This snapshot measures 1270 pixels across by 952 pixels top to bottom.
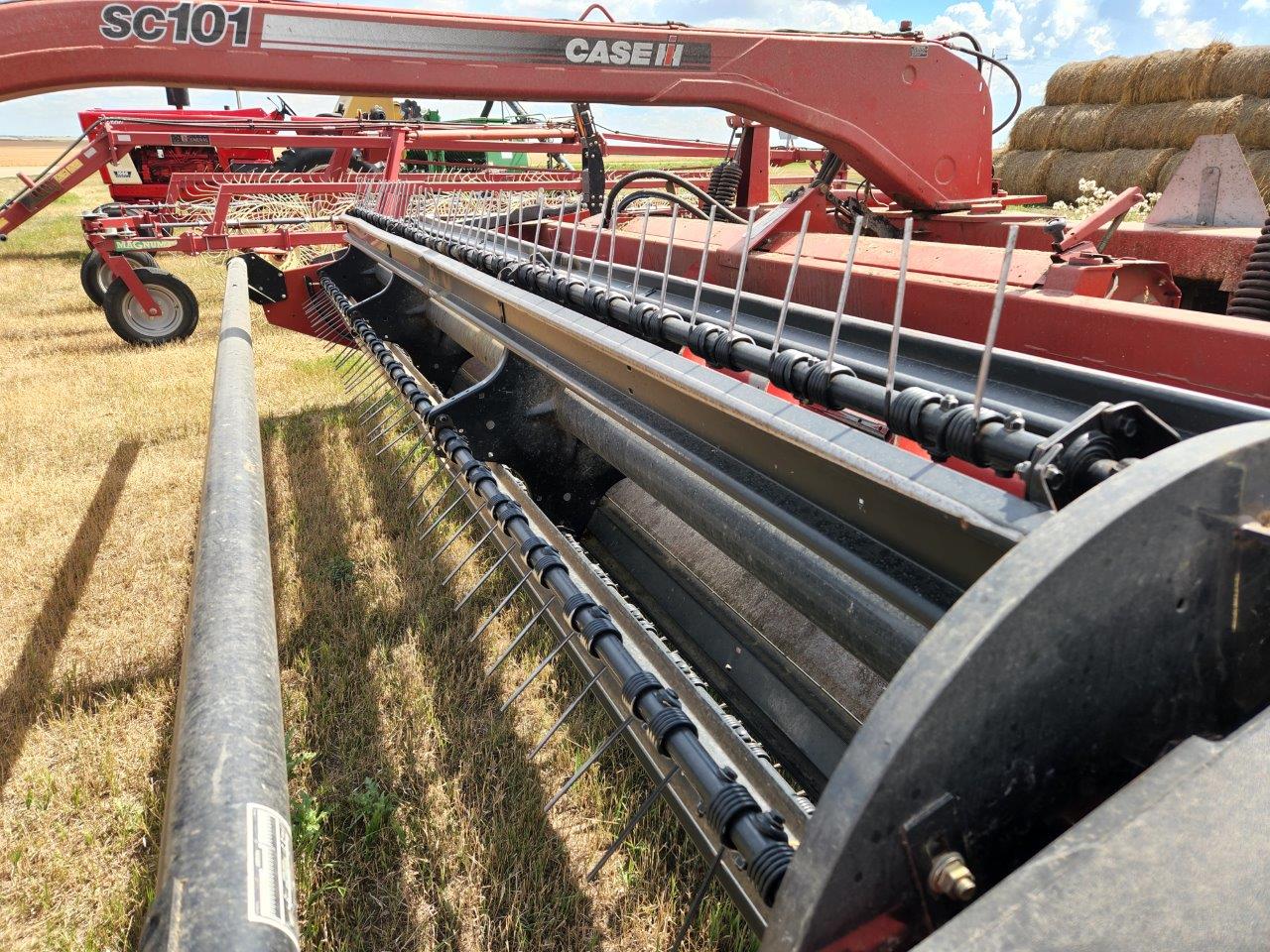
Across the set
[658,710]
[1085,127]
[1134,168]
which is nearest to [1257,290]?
[658,710]

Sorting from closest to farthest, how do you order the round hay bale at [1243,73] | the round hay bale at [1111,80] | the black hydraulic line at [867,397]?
the black hydraulic line at [867,397]
the round hay bale at [1243,73]
the round hay bale at [1111,80]

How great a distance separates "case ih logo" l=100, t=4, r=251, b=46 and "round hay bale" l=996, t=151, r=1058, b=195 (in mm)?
13025

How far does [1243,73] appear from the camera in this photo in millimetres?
10562

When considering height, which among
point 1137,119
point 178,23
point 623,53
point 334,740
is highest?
point 1137,119

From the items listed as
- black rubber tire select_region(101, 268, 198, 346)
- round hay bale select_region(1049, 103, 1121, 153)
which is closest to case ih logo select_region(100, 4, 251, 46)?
black rubber tire select_region(101, 268, 198, 346)

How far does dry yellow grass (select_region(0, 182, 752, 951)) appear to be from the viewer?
1.61m

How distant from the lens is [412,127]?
732 cm

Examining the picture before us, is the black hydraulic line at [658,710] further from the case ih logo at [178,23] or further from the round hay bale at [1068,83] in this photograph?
the round hay bale at [1068,83]

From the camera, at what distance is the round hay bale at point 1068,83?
1303 cm

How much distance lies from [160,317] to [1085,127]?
12.4m

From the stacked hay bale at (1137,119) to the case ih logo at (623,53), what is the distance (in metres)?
9.14

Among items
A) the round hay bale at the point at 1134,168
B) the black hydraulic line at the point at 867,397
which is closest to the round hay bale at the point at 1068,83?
the round hay bale at the point at 1134,168

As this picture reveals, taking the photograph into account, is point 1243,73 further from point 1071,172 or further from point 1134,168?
point 1071,172

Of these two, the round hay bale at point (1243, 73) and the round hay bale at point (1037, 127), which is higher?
the round hay bale at point (1243, 73)
